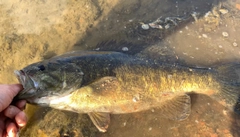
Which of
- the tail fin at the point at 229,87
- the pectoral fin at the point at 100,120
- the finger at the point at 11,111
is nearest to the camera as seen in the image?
the finger at the point at 11,111

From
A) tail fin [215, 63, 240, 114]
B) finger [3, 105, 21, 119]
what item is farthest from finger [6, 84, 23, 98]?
tail fin [215, 63, 240, 114]

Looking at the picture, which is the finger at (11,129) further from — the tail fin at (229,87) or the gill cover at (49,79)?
the tail fin at (229,87)

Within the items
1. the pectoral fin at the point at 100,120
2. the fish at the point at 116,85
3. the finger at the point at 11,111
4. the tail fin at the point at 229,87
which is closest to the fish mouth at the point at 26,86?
the fish at the point at 116,85

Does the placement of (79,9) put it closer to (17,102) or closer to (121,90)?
(121,90)

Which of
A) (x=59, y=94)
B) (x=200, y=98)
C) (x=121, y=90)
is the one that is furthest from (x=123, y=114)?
(x=200, y=98)

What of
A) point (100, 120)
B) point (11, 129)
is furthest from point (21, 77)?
point (100, 120)
